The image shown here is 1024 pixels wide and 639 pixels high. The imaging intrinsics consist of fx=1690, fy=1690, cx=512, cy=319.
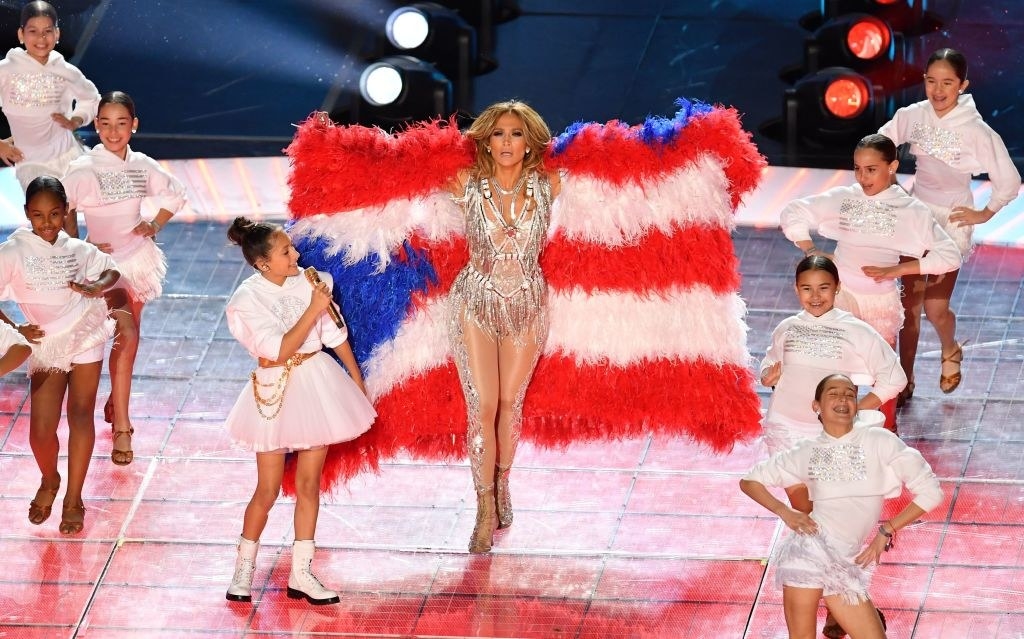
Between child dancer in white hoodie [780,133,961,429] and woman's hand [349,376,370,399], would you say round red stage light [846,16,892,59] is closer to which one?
child dancer in white hoodie [780,133,961,429]

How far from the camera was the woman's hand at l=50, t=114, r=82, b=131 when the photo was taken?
6.73 meters

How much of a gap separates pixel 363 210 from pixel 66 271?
1010 millimetres

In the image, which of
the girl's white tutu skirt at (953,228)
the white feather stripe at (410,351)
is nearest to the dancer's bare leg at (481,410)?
the white feather stripe at (410,351)

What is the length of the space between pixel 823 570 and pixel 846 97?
15.8 ft

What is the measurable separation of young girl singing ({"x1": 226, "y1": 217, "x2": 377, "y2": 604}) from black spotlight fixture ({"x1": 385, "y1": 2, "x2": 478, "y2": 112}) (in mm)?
4432

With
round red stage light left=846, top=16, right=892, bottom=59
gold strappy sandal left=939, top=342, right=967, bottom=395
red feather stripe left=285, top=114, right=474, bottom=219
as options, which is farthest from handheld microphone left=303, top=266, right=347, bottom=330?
round red stage light left=846, top=16, right=892, bottom=59

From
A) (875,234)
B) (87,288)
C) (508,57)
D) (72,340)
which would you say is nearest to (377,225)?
(87,288)

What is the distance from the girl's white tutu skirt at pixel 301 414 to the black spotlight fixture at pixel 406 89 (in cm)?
414

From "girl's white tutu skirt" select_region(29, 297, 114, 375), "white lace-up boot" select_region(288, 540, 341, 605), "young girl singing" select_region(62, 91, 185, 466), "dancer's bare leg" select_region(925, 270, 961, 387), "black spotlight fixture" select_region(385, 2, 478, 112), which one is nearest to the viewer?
"white lace-up boot" select_region(288, 540, 341, 605)

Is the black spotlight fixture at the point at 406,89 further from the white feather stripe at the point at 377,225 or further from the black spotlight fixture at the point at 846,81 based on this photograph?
the white feather stripe at the point at 377,225

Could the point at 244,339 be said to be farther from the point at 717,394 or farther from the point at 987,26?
the point at 987,26

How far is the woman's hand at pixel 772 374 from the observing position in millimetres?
4992

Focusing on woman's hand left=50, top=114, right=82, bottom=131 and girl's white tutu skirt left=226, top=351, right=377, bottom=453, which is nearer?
girl's white tutu skirt left=226, top=351, right=377, bottom=453

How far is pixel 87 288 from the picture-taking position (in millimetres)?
5445
